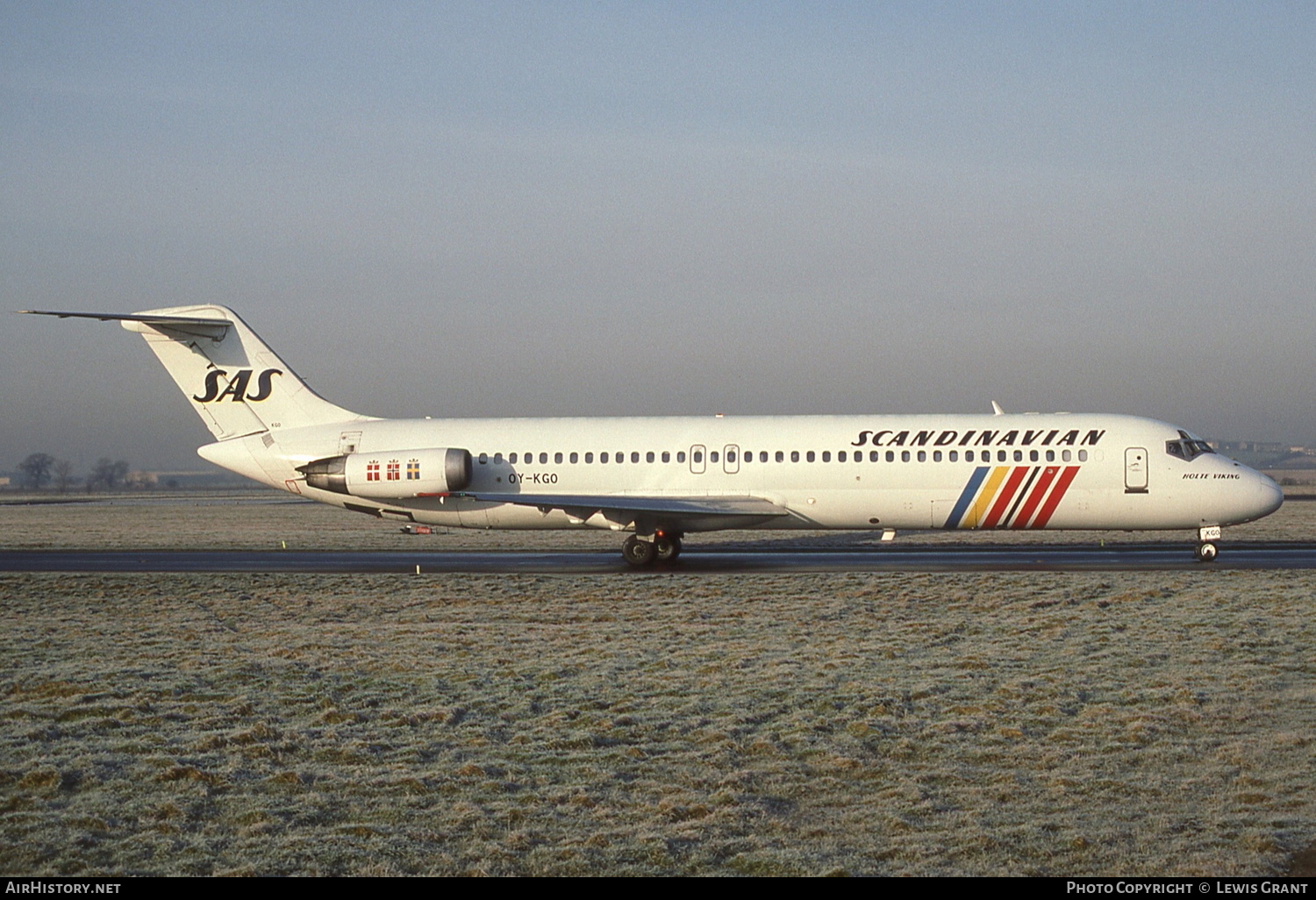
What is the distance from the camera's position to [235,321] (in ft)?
92.7

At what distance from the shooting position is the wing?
25344mm

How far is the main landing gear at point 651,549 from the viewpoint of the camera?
2584cm

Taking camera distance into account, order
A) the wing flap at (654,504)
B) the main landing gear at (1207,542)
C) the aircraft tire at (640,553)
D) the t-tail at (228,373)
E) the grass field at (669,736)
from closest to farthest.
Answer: the grass field at (669,736) < the main landing gear at (1207,542) < the wing flap at (654,504) < the aircraft tire at (640,553) < the t-tail at (228,373)

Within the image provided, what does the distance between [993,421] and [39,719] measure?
→ 21.3m

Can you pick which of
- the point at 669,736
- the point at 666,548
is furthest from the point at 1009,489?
the point at 669,736

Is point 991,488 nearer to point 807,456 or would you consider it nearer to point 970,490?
point 970,490

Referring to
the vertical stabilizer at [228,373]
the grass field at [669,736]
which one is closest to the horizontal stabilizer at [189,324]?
the vertical stabilizer at [228,373]

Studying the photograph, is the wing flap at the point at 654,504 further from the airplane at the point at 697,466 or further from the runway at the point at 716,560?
the runway at the point at 716,560

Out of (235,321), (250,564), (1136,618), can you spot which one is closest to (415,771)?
(1136,618)

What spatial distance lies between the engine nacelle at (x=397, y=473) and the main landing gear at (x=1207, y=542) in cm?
1699

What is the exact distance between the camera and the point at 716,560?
1085 inches

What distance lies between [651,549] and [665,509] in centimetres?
131

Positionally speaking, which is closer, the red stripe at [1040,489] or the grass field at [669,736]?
the grass field at [669,736]

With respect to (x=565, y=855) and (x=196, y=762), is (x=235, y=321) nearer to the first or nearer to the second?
(x=196, y=762)
